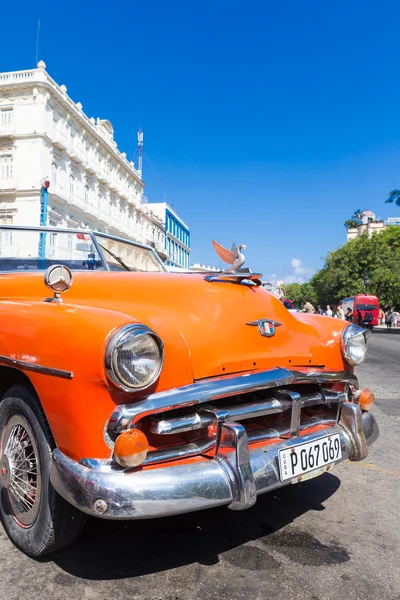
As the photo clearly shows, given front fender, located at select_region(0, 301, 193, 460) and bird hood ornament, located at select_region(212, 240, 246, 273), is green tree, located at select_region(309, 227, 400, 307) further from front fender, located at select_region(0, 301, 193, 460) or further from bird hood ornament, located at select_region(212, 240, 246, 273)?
front fender, located at select_region(0, 301, 193, 460)

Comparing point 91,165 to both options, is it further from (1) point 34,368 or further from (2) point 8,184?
(1) point 34,368

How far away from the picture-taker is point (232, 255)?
286 cm

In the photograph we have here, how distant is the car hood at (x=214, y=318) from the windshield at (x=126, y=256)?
0.75 metres

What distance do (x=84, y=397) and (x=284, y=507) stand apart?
1468 mm

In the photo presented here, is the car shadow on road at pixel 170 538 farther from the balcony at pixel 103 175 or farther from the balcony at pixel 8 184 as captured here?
the balcony at pixel 103 175

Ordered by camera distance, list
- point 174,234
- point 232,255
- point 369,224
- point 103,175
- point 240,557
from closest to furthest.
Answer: point 240,557 < point 232,255 < point 103,175 < point 174,234 < point 369,224

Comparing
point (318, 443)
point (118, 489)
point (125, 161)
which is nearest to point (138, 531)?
point (118, 489)

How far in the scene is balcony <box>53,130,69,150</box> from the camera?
29559mm

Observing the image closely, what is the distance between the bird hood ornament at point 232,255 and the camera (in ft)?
8.97

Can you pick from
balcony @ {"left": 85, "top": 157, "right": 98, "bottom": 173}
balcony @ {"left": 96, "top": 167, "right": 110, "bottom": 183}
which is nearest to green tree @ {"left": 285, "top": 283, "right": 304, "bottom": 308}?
balcony @ {"left": 96, "top": 167, "right": 110, "bottom": 183}

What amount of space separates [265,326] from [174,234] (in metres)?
61.5

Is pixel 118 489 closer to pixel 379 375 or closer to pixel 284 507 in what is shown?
pixel 284 507

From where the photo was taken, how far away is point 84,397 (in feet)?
5.94

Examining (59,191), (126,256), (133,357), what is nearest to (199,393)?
(133,357)
